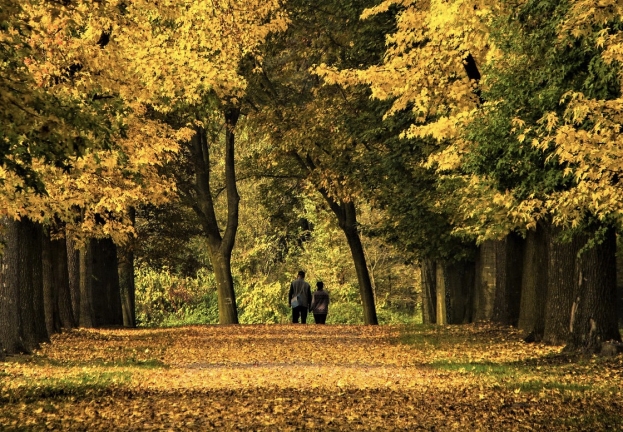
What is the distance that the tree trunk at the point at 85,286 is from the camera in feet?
114

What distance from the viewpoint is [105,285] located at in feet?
121

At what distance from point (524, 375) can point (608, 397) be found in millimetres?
3388

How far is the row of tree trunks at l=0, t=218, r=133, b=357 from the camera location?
21.7 m

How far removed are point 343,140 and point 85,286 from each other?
9.00m

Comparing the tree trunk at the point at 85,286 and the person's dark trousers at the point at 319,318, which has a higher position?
the tree trunk at the point at 85,286

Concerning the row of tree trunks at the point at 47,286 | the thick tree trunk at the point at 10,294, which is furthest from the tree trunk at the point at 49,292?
the thick tree trunk at the point at 10,294

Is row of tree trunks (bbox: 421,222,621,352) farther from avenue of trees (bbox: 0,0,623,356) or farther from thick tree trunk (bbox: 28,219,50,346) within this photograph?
thick tree trunk (bbox: 28,219,50,346)

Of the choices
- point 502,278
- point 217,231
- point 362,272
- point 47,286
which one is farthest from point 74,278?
point 502,278

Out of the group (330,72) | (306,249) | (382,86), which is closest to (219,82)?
(330,72)

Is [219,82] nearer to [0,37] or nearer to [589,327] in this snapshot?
[589,327]

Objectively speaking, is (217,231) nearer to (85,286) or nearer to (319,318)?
(319,318)

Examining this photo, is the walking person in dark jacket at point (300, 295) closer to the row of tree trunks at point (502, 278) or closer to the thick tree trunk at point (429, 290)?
the row of tree trunks at point (502, 278)

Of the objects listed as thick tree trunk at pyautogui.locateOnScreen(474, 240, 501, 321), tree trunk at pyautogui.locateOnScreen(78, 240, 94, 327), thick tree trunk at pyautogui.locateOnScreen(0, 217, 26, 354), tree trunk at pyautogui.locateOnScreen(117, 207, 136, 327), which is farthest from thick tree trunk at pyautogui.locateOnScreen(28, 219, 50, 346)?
tree trunk at pyautogui.locateOnScreen(117, 207, 136, 327)

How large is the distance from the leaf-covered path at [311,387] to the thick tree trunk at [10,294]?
57cm
